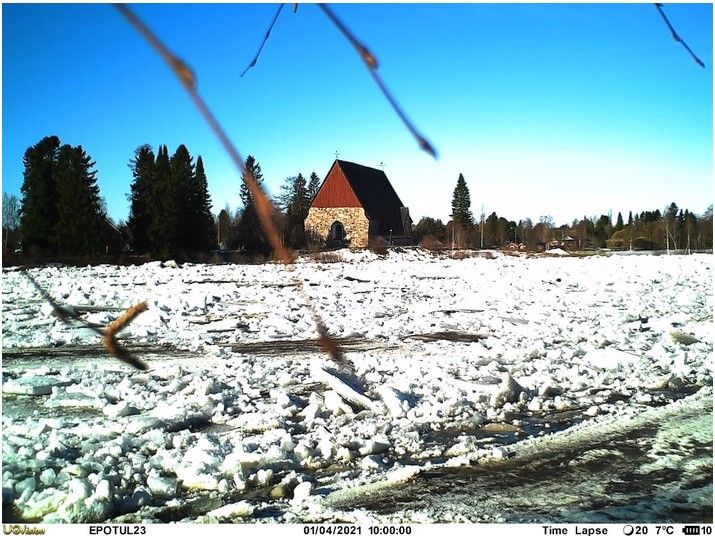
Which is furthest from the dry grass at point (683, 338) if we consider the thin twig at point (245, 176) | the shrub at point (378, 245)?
the thin twig at point (245, 176)

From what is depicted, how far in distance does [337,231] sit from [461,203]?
981 mm

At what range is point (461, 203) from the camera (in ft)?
4.47

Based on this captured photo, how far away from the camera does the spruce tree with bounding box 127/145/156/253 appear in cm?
229

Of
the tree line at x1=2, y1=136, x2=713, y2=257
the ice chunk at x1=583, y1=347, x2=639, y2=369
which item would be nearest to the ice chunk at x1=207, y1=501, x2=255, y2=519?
the tree line at x1=2, y1=136, x2=713, y2=257

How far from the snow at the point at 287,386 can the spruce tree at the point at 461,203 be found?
46 cm

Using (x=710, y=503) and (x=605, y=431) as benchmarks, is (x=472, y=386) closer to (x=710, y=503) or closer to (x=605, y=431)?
(x=605, y=431)

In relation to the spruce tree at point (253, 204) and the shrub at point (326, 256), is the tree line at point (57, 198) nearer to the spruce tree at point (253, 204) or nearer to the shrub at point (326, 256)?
the shrub at point (326, 256)

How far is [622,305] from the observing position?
6727mm

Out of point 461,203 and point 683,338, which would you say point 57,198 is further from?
point 683,338

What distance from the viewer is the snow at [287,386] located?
7.04 ft

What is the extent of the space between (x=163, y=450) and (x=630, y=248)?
5.10 m

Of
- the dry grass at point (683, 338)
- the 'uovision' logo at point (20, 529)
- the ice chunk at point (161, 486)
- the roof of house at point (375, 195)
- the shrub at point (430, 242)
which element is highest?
the roof of house at point (375, 195)

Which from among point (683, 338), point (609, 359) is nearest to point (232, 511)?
point (609, 359)

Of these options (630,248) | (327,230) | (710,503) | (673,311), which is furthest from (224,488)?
(673,311)
